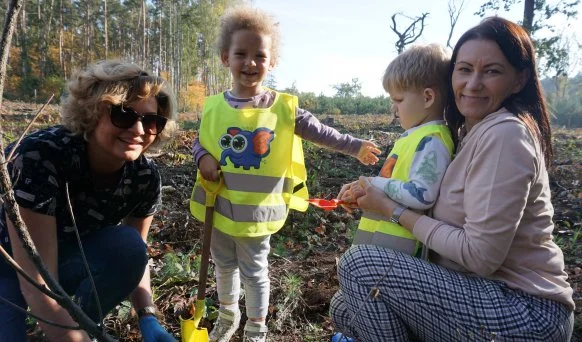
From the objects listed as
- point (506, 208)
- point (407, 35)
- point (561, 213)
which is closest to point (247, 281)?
point (506, 208)

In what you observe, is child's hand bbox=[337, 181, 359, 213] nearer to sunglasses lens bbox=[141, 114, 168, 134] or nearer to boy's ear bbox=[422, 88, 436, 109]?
boy's ear bbox=[422, 88, 436, 109]

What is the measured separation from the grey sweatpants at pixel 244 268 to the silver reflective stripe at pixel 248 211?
13 centimetres

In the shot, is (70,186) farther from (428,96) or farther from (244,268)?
(428,96)

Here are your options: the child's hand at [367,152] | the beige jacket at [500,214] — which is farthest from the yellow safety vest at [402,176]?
the child's hand at [367,152]

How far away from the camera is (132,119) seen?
5.15 ft

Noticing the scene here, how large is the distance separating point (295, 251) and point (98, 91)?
2055mm

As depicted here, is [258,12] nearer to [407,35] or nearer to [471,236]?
[471,236]

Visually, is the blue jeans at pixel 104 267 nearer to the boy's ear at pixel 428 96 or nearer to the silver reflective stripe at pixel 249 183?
the silver reflective stripe at pixel 249 183

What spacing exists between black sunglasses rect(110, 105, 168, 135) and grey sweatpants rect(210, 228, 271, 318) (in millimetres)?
649

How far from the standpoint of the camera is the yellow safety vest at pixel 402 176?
4.78 ft

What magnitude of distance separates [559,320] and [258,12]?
179 cm

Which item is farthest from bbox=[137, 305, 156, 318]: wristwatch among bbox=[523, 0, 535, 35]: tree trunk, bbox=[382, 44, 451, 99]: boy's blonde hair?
bbox=[523, 0, 535, 35]: tree trunk

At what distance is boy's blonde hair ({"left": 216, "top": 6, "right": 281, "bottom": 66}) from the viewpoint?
199cm

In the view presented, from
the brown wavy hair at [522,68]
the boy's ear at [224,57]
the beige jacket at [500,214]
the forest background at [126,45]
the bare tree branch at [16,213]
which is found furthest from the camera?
the forest background at [126,45]
